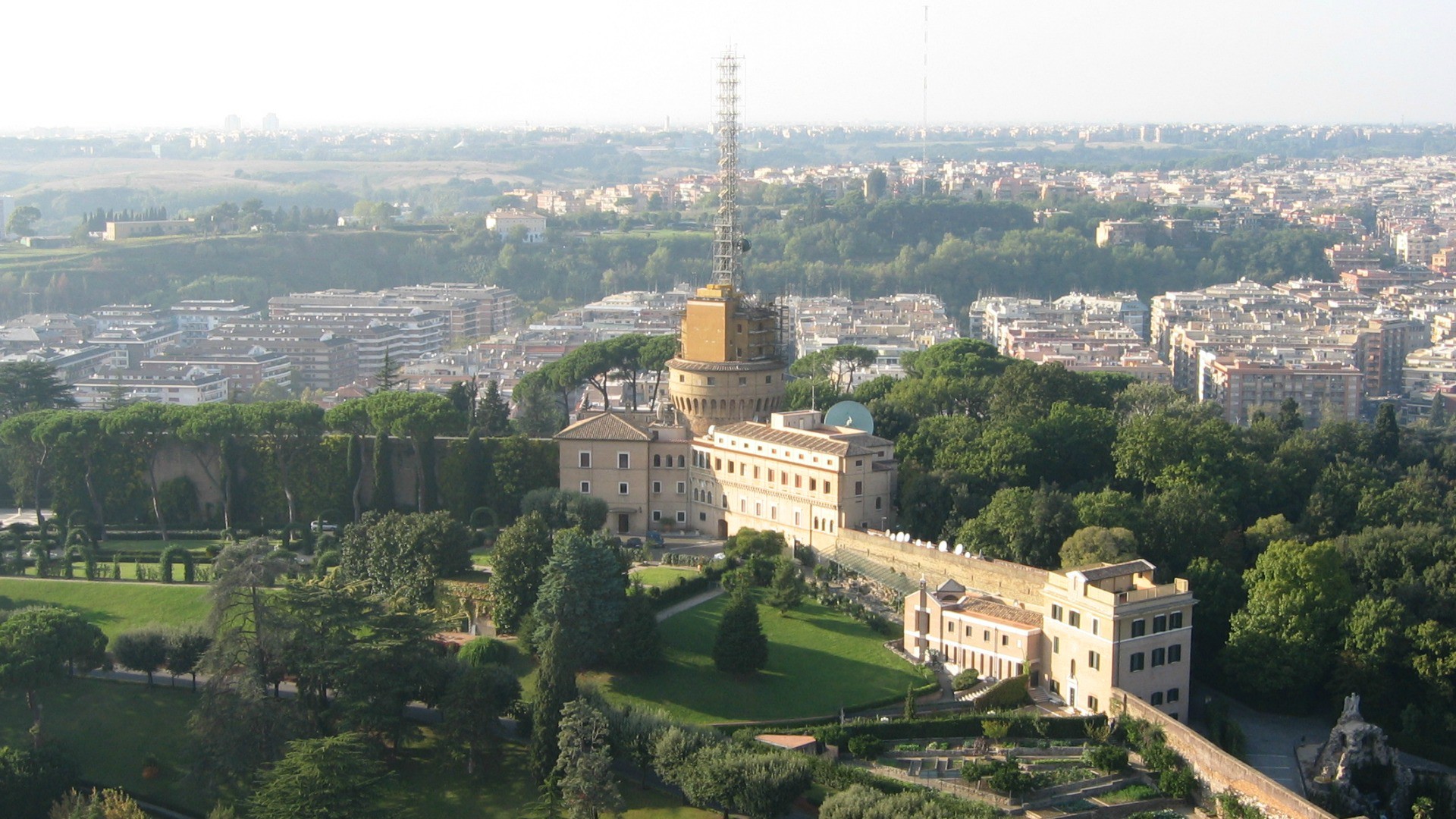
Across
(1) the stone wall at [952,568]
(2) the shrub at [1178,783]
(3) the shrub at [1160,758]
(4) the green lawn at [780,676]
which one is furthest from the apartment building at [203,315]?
(2) the shrub at [1178,783]

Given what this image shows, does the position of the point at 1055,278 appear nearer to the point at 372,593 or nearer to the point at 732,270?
the point at 732,270

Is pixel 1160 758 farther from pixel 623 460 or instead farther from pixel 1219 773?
pixel 623 460

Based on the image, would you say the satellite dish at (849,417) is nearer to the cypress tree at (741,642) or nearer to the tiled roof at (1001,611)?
the tiled roof at (1001,611)

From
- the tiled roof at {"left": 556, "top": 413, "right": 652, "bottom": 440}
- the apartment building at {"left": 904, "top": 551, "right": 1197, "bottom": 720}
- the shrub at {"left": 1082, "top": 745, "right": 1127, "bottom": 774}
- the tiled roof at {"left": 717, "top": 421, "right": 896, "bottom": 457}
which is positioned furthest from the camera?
the tiled roof at {"left": 556, "top": 413, "right": 652, "bottom": 440}

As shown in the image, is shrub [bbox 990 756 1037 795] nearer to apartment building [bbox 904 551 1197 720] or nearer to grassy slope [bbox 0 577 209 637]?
apartment building [bbox 904 551 1197 720]

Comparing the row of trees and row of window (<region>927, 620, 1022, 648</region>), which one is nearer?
row of window (<region>927, 620, 1022, 648</region>)

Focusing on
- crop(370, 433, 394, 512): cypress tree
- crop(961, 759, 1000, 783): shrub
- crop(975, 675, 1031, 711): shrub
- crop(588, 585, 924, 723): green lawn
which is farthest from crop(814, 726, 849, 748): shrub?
crop(370, 433, 394, 512): cypress tree

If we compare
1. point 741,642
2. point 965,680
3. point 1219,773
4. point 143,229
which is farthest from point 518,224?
point 1219,773
